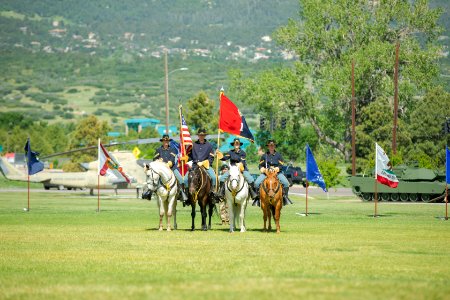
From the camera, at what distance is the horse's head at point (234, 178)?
31250 millimetres

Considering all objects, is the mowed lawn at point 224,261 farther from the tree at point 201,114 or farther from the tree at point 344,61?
the tree at point 201,114

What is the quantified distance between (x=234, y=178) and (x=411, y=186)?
117 ft

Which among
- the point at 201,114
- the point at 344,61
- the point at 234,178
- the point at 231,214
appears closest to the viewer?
the point at 234,178

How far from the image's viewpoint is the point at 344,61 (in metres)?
104

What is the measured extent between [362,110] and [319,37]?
9744 millimetres

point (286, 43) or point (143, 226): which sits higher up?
point (286, 43)

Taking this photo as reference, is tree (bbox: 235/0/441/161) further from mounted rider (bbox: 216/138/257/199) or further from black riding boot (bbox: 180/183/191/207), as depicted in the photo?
mounted rider (bbox: 216/138/257/199)

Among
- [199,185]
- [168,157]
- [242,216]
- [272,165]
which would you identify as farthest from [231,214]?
[168,157]

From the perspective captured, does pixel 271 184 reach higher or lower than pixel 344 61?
lower

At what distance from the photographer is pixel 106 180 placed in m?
77.5

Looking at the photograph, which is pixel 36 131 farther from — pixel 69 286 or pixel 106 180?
pixel 69 286

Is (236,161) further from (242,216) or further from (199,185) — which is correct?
(242,216)

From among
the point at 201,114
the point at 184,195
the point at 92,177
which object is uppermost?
the point at 201,114

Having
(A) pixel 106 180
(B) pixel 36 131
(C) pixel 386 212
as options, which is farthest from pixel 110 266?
(B) pixel 36 131
